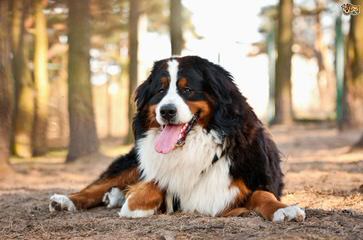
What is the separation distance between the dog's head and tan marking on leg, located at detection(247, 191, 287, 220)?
1.95ft

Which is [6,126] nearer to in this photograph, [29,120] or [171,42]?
[171,42]

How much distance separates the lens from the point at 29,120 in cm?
1655

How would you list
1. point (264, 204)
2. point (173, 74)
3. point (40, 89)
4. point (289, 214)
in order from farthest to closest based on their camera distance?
1. point (40, 89)
2. point (173, 74)
3. point (264, 204)
4. point (289, 214)

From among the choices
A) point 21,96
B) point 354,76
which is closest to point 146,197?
point 354,76

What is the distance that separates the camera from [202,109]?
4809 mm

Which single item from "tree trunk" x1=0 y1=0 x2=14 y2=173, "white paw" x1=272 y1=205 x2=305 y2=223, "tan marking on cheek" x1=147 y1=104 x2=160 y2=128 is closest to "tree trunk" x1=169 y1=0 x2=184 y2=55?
"tree trunk" x1=0 y1=0 x2=14 y2=173

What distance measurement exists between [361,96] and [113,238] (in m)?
11.1

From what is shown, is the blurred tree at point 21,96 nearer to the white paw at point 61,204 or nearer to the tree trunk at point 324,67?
the white paw at point 61,204

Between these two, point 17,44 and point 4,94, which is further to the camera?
point 17,44

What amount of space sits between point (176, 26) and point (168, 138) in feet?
28.5

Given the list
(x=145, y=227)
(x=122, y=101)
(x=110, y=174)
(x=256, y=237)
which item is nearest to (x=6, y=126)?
(x=110, y=174)

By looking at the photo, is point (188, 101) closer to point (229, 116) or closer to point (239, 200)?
point (229, 116)

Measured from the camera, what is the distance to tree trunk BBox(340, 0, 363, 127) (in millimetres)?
13172

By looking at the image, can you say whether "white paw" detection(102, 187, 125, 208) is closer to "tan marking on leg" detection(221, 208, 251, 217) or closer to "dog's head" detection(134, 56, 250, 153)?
"dog's head" detection(134, 56, 250, 153)
